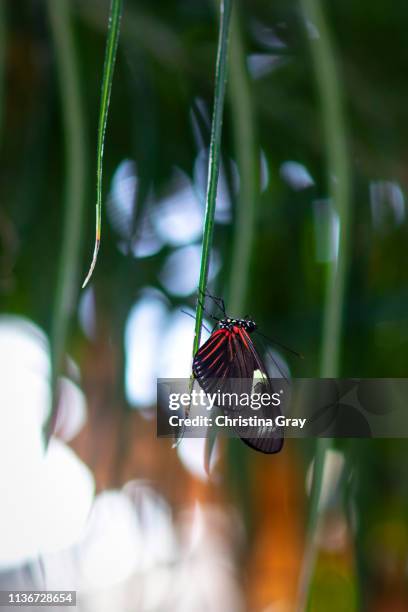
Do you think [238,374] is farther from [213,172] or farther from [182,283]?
[182,283]

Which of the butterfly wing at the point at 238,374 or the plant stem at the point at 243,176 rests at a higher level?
the plant stem at the point at 243,176

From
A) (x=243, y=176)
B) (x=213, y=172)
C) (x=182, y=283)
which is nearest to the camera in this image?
(x=213, y=172)

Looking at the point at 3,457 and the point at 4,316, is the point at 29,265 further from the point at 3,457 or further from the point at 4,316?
the point at 3,457

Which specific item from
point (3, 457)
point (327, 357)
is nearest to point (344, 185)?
point (327, 357)

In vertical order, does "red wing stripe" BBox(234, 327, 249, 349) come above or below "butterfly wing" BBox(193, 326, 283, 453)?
above

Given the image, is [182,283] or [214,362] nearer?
[214,362]

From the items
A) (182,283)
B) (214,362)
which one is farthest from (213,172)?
(182,283)
